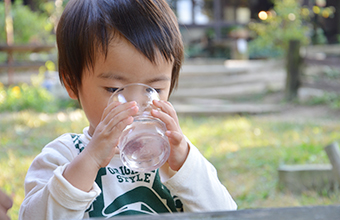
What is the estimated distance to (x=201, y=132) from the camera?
4.77m

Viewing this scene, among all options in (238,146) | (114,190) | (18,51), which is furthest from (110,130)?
(18,51)

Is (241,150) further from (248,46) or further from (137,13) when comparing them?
(248,46)

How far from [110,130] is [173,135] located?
0.71 ft

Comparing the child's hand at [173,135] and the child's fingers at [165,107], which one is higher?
the child's fingers at [165,107]

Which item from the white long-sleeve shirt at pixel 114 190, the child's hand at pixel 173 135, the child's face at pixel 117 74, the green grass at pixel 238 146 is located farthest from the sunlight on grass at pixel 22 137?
the child's hand at pixel 173 135

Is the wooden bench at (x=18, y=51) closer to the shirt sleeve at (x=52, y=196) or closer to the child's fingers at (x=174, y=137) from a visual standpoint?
the shirt sleeve at (x=52, y=196)

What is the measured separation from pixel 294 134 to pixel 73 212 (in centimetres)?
394

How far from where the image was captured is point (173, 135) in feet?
4.04

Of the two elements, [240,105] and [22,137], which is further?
[240,105]

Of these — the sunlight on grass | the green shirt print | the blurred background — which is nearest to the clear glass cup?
the green shirt print

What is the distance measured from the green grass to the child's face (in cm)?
144

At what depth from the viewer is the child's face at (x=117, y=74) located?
4.25 ft

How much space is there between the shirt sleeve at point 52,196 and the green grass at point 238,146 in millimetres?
1236

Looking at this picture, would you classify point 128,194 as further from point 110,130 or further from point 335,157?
point 335,157
